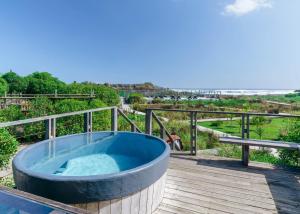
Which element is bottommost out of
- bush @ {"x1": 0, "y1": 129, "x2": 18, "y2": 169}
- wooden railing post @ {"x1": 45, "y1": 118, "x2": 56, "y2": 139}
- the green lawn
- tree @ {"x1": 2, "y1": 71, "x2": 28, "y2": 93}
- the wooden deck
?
the green lawn

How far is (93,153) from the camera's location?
457 centimetres

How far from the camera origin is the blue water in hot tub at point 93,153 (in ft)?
11.6

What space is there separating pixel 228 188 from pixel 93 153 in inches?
97.2

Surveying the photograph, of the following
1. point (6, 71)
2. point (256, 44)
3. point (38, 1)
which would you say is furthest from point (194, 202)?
point (6, 71)

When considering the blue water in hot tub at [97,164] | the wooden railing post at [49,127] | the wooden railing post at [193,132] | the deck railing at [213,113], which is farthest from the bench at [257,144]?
the wooden railing post at [49,127]

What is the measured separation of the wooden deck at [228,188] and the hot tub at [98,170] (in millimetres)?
382

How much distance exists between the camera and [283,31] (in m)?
12.1

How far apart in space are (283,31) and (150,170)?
12303 millimetres

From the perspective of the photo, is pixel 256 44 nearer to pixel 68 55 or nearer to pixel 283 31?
A: pixel 283 31

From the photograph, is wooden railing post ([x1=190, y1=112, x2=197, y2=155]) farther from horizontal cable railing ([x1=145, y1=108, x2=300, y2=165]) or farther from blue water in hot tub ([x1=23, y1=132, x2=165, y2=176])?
blue water in hot tub ([x1=23, y1=132, x2=165, y2=176])

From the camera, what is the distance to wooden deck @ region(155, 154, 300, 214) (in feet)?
9.25

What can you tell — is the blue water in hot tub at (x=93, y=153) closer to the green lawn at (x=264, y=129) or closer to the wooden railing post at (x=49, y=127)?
the wooden railing post at (x=49, y=127)

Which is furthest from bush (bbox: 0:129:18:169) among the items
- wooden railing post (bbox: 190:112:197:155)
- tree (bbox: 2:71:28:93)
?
tree (bbox: 2:71:28:93)

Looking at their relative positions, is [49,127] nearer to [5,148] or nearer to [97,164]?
[97,164]
